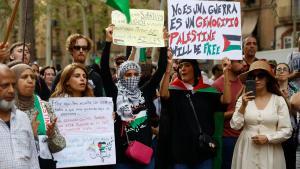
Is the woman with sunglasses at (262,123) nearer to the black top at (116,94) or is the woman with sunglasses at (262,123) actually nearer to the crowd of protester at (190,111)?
the crowd of protester at (190,111)

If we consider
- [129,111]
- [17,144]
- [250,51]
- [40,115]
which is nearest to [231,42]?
[250,51]

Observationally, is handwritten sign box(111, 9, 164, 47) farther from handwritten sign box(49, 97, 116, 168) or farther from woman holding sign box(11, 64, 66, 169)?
woman holding sign box(11, 64, 66, 169)

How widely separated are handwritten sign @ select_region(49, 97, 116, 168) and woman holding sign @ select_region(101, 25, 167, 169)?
0.34 meters

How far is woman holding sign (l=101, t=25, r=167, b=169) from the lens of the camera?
6.66 m

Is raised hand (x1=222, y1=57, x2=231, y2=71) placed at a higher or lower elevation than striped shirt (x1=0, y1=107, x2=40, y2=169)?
higher

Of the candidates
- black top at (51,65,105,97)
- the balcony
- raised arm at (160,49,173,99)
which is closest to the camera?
raised arm at (160,49,173,99)

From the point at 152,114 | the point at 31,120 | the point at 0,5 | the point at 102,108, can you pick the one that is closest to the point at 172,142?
the point at 152,114

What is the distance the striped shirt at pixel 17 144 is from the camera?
15.1 ft

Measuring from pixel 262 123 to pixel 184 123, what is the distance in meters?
0.81

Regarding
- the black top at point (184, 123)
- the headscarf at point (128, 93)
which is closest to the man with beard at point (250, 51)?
the black top at point (184, 123)

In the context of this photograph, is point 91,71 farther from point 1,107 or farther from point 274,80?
point 1,107

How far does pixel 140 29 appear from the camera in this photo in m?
7.43

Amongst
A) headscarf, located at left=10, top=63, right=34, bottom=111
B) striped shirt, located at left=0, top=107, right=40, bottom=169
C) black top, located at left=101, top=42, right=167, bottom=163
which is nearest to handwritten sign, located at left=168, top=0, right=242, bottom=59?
black top, located at left=101, top=42, right=167, bottom=163

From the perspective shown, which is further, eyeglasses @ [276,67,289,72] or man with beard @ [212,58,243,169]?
eyeglasses @ [276,67,289,72]
